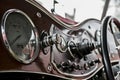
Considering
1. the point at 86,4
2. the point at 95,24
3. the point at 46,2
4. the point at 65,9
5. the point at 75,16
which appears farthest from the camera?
the point at 86,4

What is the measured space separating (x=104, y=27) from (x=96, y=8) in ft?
5.44

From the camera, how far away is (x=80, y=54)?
4.22ft

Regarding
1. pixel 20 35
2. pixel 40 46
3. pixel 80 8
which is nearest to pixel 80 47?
pixel 40 46

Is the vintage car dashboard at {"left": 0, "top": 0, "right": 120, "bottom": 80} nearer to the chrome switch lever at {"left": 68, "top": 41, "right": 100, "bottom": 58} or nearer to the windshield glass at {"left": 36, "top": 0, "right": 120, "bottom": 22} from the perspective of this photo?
the chrome switch lever at {"left": 68, "top": 41, "right": 100, "bottom": 58}

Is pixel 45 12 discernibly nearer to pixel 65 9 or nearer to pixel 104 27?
pixel 104 27

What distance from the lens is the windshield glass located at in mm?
1984

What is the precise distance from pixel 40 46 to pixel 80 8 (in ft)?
4.97

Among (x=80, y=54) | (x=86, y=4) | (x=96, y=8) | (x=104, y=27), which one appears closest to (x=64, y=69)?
(x=80, y=54)

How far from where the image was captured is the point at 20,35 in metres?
0.96

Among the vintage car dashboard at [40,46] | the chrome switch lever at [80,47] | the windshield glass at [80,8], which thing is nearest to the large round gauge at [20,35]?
the vintage car dashboard at [40,46]

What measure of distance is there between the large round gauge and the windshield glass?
0.80 metres

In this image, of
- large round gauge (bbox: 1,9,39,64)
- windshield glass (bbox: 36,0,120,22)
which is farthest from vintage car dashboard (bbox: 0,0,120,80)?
windshield glass (bbox: 36,0,120,22)

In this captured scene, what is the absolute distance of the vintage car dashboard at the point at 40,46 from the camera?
87 cm

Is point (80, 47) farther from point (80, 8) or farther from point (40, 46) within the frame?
point (80, 8)
